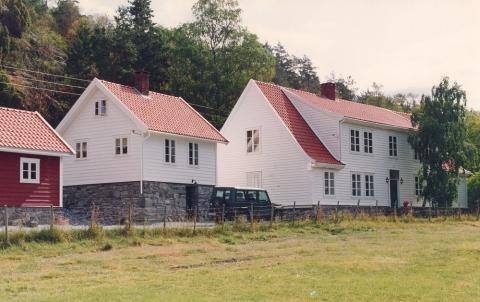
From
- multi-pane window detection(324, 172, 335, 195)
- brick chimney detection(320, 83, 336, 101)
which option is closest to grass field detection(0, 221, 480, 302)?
multi-pane window detection(324, 172, 335, 195)

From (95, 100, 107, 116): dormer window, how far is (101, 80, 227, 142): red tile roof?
93 cm

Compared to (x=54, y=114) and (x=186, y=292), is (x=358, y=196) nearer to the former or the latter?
(x=54, y=114)

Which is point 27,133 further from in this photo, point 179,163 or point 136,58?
point 136,58

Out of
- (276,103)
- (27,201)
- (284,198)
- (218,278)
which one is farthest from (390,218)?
(218,278)

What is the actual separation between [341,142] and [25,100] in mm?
23175

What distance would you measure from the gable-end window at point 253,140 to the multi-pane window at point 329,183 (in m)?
4.64

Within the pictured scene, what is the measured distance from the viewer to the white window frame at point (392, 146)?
52156 mm

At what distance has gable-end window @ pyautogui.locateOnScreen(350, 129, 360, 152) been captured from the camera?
48562mm

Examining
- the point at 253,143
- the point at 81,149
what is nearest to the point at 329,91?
the point at 253,143

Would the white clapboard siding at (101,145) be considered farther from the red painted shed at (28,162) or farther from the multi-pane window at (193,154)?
the red painted shed at (28,162)

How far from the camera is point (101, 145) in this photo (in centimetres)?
4353

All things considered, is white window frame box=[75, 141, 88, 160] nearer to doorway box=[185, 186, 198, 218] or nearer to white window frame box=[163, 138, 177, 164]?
white window frame box=[163, 138, 177, 164]

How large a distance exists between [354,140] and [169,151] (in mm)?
12335

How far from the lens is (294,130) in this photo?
4716 centimetres
